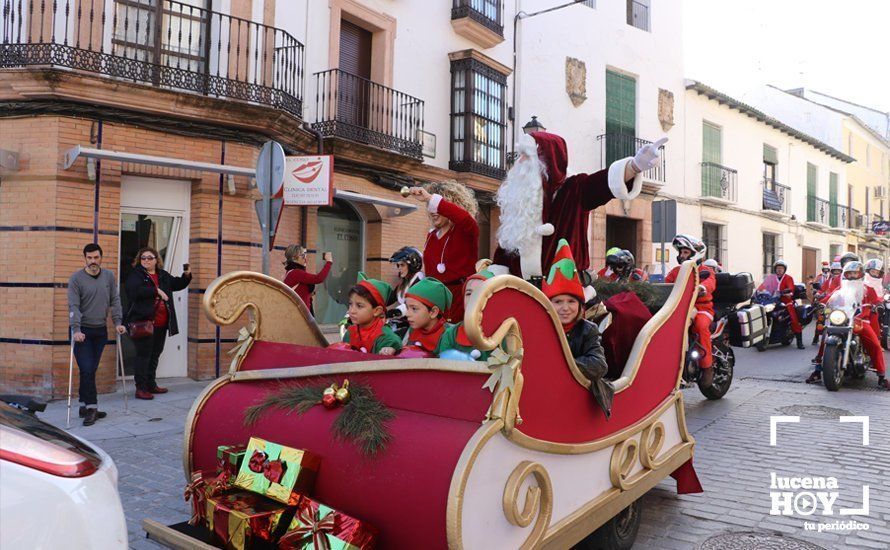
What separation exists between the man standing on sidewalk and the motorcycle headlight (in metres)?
8.77

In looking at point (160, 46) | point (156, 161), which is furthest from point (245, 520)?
point (160, 46)

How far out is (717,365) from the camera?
7863 millimetres

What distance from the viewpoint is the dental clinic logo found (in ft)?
12.8

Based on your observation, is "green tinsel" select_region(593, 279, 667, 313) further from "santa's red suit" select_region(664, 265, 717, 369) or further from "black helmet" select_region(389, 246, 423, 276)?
"santa's red suit" select_region(664, 265, 717, 369)

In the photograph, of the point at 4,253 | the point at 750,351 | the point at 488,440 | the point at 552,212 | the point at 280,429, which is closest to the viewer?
the point at 488,440

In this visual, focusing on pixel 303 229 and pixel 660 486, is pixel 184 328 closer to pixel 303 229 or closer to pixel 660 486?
pixel 303 229

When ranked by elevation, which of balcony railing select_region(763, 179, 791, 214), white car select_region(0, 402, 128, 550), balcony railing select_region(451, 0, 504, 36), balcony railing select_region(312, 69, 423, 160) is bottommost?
white car select_region(0, 402, 128, 550)

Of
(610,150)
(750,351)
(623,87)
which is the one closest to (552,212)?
(750,351)

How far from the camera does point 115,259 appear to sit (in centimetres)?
826

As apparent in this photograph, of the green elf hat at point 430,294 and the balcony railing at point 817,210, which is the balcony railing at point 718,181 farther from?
the green elf hat at point 430,294

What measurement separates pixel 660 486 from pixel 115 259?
7.13m

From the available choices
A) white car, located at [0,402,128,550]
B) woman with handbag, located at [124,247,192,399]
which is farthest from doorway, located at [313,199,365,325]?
white car, located at [0,402,128,550]

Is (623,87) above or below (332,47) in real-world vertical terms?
above

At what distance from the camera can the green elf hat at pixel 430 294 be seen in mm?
3357
